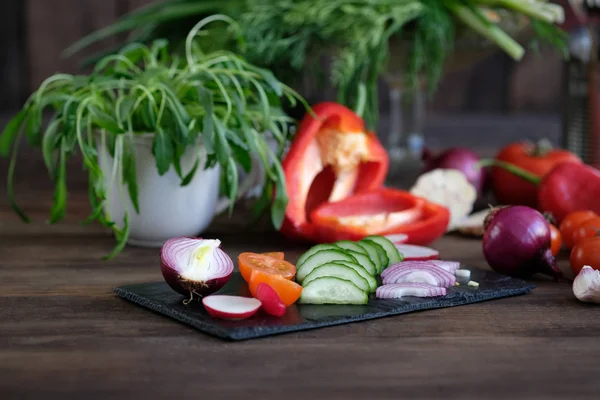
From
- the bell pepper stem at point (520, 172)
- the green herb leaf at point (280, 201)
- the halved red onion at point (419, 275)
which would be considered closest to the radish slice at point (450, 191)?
the bell pepper stem at point (520, 172)

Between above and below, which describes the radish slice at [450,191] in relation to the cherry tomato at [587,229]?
below

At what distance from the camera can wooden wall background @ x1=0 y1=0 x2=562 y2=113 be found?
2.89 m

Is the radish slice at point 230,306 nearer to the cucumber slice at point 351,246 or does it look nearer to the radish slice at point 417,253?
the cucumber slice at point 351,246

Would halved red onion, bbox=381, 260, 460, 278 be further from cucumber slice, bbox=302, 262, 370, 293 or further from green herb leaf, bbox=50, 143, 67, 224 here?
green herb leaf, bbox=50, 143, 67, 224

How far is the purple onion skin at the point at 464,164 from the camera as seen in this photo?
1.50 meters

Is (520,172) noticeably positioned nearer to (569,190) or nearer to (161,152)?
(569,190)

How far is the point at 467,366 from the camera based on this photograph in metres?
0.69

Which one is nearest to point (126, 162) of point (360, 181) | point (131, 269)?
point (131, 269)

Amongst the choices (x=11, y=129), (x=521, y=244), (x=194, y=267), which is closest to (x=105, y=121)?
(x=11, y=129)

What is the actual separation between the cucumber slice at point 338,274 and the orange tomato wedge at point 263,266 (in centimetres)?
3

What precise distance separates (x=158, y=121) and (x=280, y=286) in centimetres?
32

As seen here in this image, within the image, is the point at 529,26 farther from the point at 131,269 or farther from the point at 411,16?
the point at 131,269

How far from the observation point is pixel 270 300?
2.55 ft

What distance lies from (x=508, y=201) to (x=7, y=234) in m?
0.82
